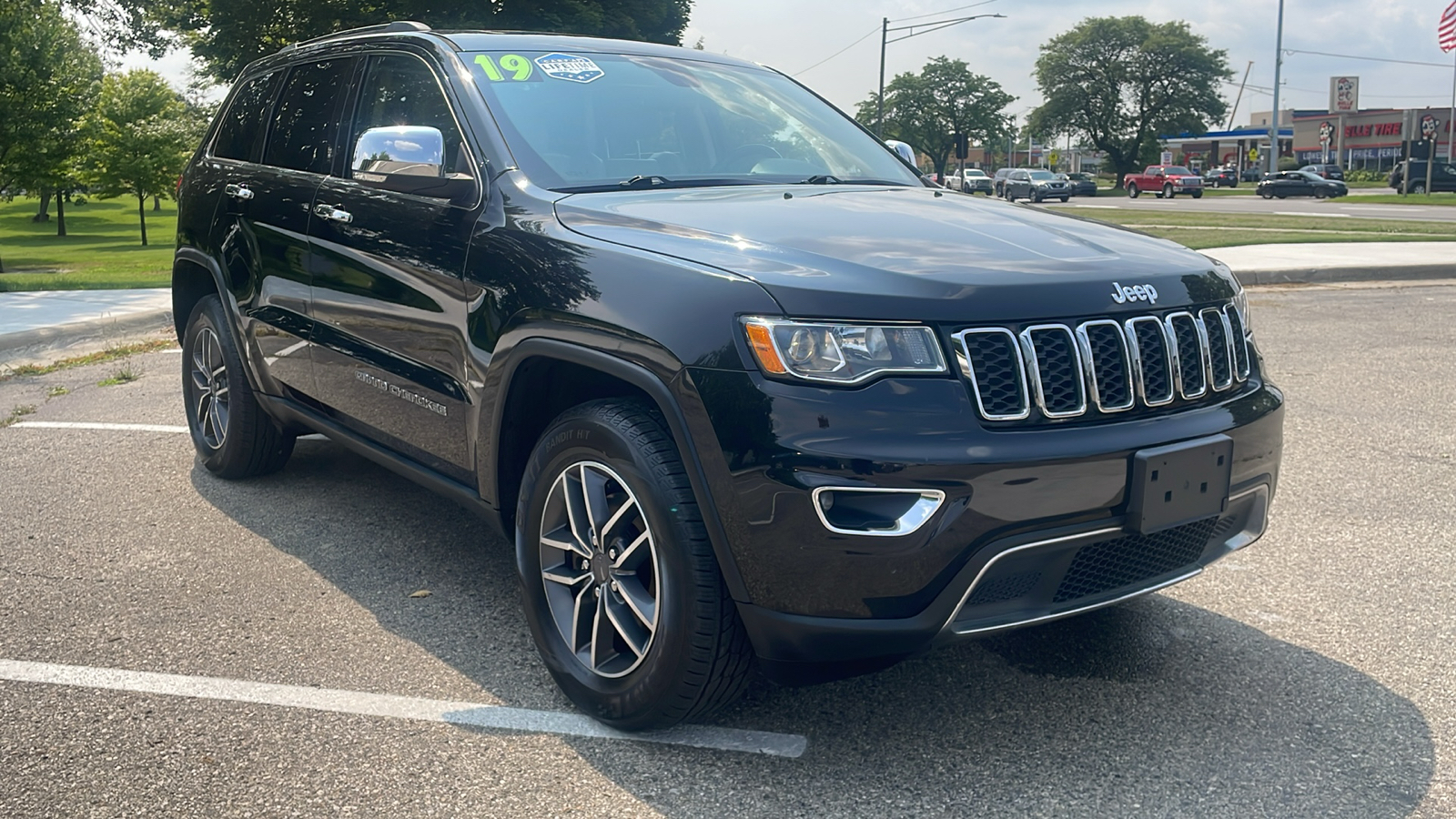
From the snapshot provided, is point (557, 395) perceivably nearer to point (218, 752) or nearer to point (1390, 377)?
point (218, 752)

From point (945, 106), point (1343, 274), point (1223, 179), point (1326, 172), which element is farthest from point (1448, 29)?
point (945, 106)

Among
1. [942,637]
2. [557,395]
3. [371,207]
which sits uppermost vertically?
Result: [371,207]

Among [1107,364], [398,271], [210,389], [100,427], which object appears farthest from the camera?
[100,427]

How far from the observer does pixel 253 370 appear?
16.4 feet

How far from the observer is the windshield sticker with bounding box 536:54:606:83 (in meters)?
4.03

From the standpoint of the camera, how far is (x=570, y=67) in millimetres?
4090

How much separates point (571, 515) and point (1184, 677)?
5.67 ft

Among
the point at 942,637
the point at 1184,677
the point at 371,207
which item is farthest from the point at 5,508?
the point at 1184,677

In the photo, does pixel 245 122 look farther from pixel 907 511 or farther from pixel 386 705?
pixel 907 511

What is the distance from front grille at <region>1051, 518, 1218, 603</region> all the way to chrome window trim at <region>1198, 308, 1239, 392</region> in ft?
1.09

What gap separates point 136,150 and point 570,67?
43.8 metres

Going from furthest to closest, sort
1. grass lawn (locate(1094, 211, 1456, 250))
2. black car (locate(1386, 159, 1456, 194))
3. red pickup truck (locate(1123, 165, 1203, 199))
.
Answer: red pickup truck (locate(1123, 165, 1203, 199)) < black car (locate(1386, 159, 1456, 194)) < grass lawn (locate(1094, 211, 1456, 250))

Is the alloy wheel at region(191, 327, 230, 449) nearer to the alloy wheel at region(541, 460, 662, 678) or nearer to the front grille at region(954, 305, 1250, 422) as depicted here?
the alloy wheel at region(541, 460, 662, 678)

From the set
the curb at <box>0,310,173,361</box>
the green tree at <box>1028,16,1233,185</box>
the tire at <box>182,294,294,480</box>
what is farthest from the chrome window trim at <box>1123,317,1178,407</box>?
the green tree at <box>1028,16,1233,185</box>
